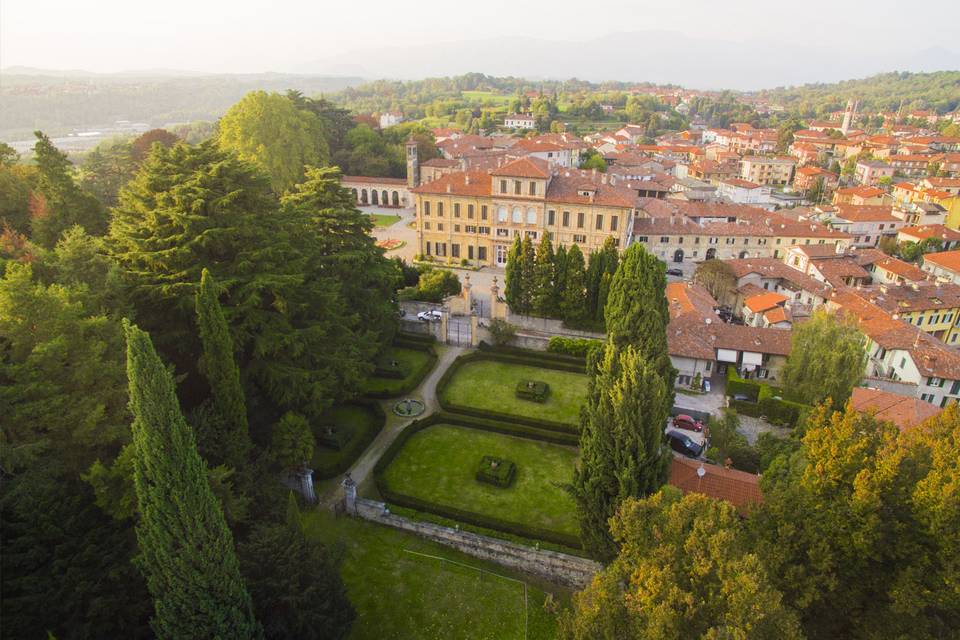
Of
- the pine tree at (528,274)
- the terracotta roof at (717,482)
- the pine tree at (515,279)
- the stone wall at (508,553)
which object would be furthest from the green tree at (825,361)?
the stone wall at (508,553)

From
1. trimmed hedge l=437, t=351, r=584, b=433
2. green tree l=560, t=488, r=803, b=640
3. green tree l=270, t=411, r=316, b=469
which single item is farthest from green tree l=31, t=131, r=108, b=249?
green tree l=560, t=488, r=803, b=640

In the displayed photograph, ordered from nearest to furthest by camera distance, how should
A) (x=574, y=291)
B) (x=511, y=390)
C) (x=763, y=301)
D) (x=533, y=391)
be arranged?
(x=533, y=391) < (x=511, y=390) < (x=574, y=291) < (x=763, y=301)

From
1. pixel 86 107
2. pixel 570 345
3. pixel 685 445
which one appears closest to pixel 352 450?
pixel 570 345

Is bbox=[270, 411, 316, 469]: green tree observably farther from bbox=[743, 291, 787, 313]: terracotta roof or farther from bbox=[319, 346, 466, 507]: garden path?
bbox=[743, 291, 787, 313]: terracotta roof

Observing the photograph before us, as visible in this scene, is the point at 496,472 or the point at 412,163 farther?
the point at 412,163

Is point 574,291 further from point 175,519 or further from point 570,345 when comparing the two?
point 175,519

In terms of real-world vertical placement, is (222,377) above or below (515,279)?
above
